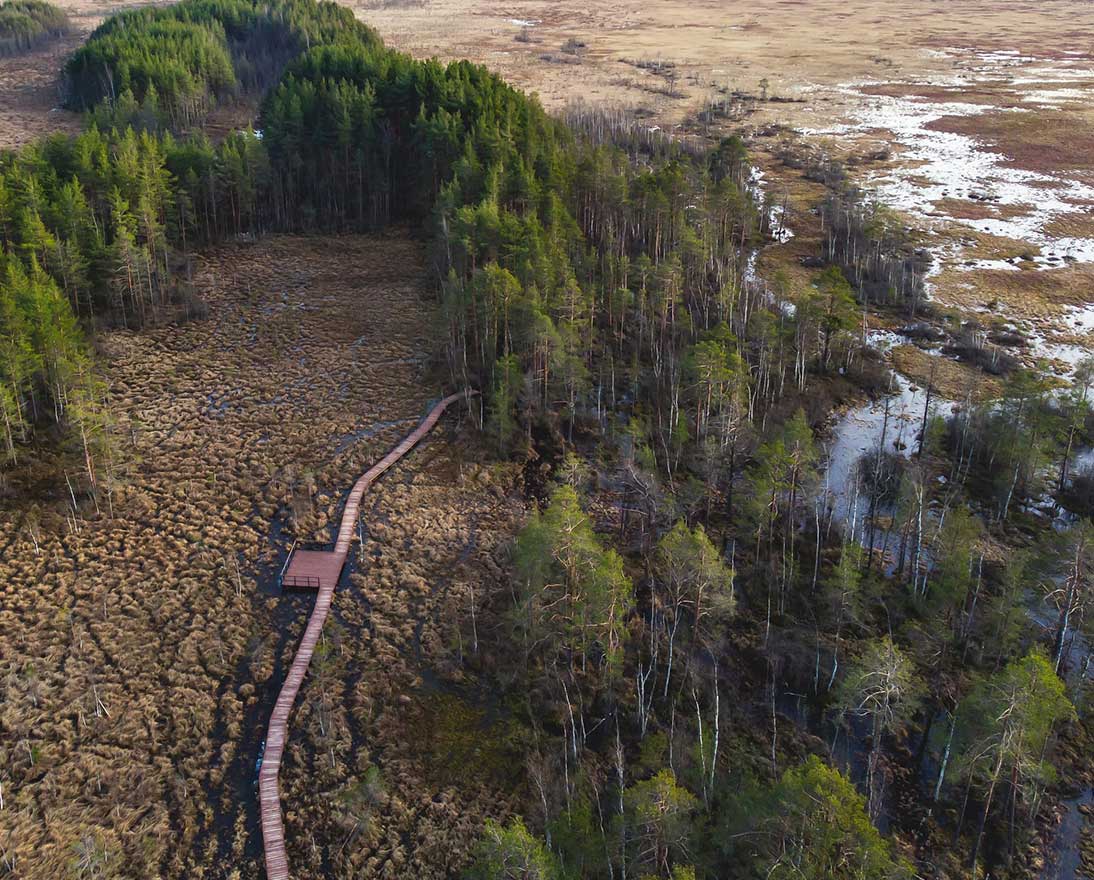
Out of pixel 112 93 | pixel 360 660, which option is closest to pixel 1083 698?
pixel 360 660

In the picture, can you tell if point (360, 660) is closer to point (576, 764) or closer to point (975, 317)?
point (576, 764)

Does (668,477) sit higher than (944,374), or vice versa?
(944,374)

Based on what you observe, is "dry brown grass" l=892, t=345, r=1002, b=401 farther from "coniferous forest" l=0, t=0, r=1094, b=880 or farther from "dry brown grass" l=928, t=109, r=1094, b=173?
"dry brown grass" l=928, t=109, r=1094, b=173

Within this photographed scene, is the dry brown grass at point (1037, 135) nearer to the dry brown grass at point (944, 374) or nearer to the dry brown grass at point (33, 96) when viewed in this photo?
the dry brown grass at point (944, 374)

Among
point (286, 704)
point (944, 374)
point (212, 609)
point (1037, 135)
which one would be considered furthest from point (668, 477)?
point (1037, 135)

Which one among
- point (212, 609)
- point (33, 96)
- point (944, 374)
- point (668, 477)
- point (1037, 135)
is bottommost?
point (212, 609)

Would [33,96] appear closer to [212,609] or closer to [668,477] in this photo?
[212,609]
